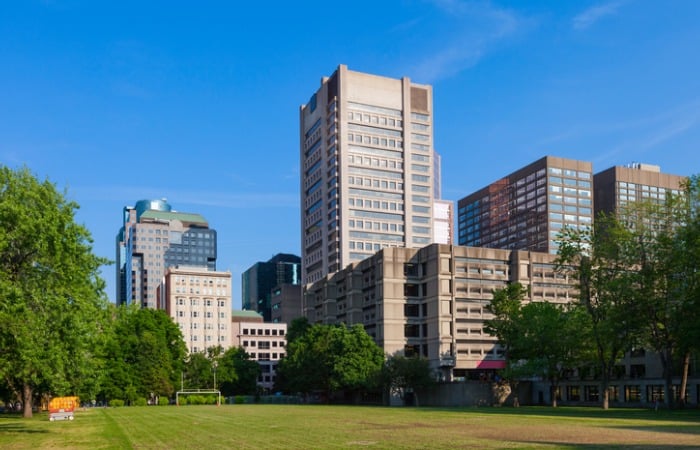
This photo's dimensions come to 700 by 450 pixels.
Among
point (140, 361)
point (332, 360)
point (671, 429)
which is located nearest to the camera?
point (671, 429)

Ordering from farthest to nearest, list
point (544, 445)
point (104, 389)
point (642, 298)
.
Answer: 1. point (104, 389)
2. point (642, 298)
3. point (544, 445)

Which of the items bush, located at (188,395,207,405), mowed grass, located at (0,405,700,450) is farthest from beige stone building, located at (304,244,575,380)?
mowed grass, located at (0,405,700,450)

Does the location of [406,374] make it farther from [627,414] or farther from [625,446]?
[625,446]

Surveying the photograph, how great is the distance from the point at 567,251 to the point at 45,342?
6421 cm

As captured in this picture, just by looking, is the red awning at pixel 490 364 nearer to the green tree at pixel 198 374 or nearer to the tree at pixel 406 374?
the tree at pixel 406 374

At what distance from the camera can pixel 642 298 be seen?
77.4 m

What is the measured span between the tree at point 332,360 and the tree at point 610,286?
40300mm

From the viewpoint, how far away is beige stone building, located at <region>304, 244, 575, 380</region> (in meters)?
135

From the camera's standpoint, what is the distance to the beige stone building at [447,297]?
443 ft

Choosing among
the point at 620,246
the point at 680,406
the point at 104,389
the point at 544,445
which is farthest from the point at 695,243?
the point at 104,389

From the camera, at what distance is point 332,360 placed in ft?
404

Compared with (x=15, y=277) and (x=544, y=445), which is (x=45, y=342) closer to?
(x=15, y=277)

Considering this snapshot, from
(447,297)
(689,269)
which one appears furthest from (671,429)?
(447,297)

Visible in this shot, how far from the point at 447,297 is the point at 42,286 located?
96168mm
